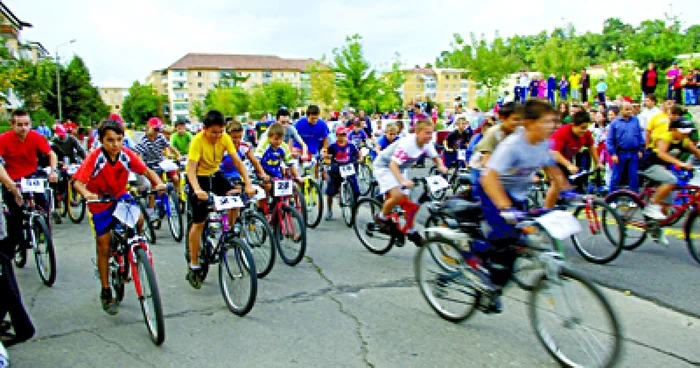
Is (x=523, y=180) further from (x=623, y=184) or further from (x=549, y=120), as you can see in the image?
(x=623, y=184)

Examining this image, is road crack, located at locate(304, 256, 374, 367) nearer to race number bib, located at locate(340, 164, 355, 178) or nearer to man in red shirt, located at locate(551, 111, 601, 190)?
race number bib, located at locate(340, 164, 355, 178)

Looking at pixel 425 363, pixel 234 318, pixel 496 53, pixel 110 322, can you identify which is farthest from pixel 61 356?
pixel 496 53

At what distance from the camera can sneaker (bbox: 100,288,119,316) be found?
502cm

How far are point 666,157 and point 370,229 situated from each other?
4.05 m

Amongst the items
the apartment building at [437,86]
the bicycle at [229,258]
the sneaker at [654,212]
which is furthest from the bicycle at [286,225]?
the apartment building at [437,86]

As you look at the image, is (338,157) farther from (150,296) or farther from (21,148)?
(150,296)

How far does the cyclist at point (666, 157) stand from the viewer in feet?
Result: 22.0

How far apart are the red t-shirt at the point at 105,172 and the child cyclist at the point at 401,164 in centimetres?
287

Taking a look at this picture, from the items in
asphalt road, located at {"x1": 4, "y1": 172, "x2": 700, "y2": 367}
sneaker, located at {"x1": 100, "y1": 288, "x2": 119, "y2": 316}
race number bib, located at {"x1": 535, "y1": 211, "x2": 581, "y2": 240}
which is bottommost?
asphalt road, located at {"x1": 4, "y1": 172, "x2": 700, "y2": 367}

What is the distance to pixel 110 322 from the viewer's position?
4.99 metres

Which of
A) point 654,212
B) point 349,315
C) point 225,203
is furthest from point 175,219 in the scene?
point 654,212

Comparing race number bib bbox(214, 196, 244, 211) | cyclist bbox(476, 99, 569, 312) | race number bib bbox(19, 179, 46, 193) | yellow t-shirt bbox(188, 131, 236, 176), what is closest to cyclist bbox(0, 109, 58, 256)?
race number bib bbox(19, 179, 46, 193)

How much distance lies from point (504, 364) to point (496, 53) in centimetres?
3885

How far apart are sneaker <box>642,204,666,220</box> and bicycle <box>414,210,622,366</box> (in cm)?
346
